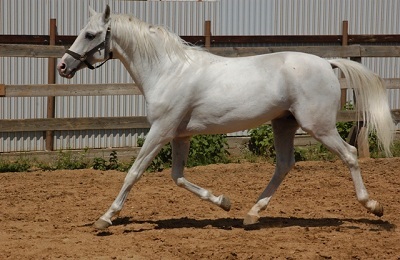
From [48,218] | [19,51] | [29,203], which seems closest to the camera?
[48,218]

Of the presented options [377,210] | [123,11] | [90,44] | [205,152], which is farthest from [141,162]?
[123,11]

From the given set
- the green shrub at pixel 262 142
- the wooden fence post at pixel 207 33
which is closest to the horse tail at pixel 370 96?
the green shrub at pixel 262 142

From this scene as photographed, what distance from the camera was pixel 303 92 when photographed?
7.46 meters

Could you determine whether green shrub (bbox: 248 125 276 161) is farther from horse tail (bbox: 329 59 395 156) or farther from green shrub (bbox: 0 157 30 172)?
horse tail (bbox: 329 59 395 156)

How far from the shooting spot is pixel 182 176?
772cm

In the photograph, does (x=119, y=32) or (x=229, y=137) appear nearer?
(x=119, y=32)

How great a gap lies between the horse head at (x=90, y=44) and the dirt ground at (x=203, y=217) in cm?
146

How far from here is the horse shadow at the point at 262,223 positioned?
763cm

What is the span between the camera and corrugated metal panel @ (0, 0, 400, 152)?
12523 mm

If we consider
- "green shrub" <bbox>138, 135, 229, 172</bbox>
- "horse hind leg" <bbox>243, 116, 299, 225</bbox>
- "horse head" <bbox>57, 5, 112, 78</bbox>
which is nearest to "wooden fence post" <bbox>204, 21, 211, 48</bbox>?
"green shrub" <bbox>138, 135, 229, 172</bbox>

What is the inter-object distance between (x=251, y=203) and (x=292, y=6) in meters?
6.10

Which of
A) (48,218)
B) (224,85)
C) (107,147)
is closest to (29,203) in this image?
(48,218)

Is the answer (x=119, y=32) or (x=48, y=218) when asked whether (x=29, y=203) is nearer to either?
(x=48, y=218)

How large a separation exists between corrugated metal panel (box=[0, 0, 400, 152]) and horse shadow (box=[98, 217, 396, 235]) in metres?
5.01
